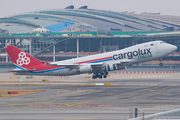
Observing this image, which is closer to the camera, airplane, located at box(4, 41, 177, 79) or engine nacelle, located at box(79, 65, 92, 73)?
engine nacelle, located at box(79, 65, 92, 73)

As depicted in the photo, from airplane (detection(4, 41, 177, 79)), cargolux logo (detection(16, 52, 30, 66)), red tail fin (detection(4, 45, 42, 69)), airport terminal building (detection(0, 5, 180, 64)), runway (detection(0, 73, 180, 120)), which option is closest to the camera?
runway (detection(0, 73, 180, 120))

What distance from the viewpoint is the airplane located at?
202ft

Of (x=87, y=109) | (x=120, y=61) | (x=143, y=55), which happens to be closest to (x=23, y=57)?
(x=120, y=61)

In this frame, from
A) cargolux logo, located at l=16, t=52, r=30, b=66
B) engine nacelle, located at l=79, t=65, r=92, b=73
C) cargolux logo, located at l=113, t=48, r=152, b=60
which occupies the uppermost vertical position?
cargolux logo, located at l=113, t=48, r=152, b=60

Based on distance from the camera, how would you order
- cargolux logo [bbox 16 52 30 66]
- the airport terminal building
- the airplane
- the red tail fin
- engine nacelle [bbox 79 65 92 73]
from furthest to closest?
the airport terminal building < cargolux logo [bbox 16 52 30 66] < the red tail fin < the airplane < engine nacelle [bbox 79 65 92 73]

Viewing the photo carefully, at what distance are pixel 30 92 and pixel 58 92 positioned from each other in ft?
16.0

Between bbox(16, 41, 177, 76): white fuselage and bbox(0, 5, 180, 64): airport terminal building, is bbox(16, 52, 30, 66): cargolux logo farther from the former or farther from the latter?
bbox(0, 5, 180, 64): airport terminal building

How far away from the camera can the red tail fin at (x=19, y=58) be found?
6194 cm

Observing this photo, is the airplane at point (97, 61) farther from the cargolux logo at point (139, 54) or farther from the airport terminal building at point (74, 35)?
the airport terminal building at point (74, 35)

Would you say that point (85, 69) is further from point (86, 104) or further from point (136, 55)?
point (86, 104)

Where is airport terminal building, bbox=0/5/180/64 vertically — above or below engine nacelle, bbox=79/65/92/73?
above

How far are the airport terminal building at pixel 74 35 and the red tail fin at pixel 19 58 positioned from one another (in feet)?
212

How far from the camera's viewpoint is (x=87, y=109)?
3441cm

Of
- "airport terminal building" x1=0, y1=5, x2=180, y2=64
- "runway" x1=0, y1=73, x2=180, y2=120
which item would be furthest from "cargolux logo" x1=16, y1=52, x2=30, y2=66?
"airport terminal building" x1=0, y1=5, x2=180, y2=64
